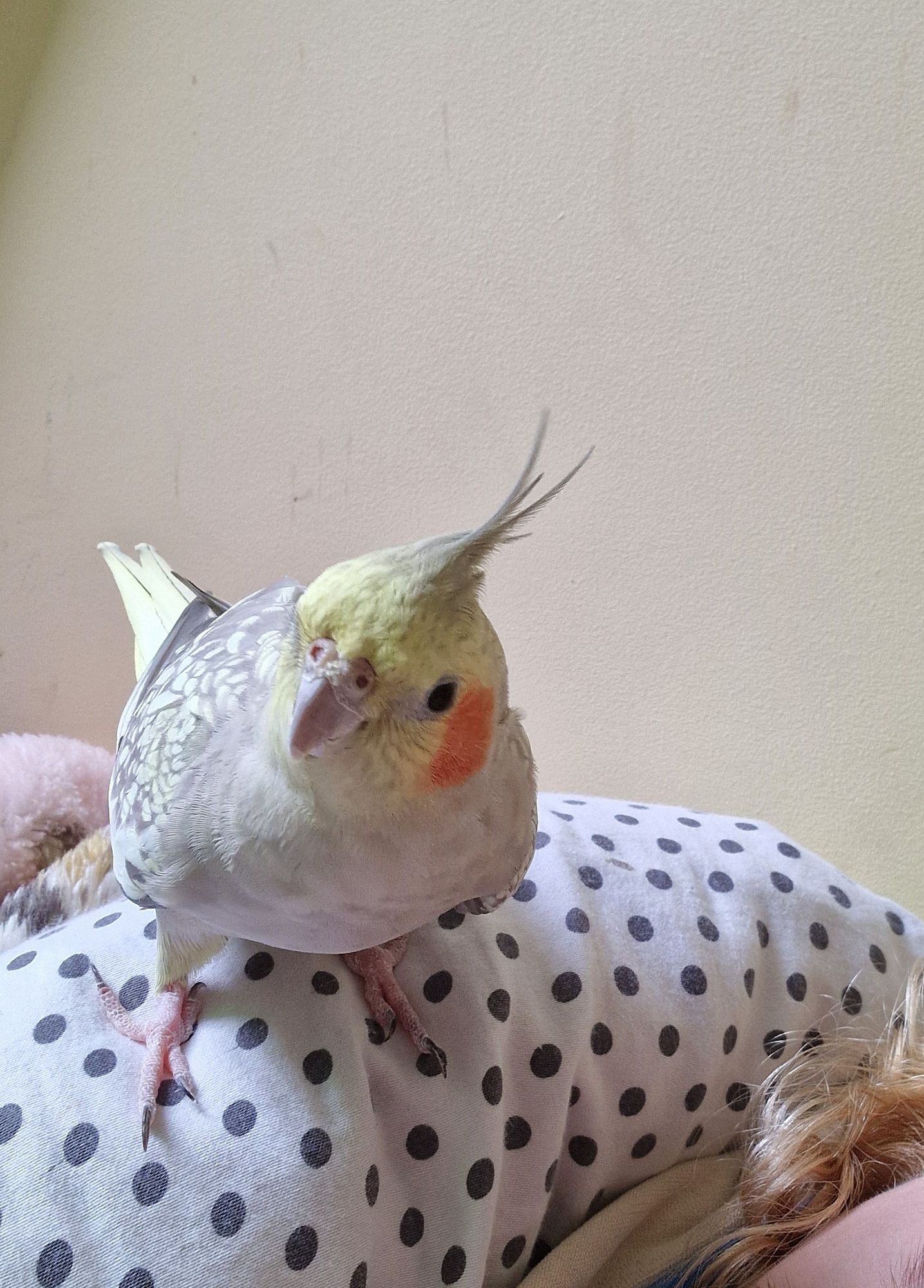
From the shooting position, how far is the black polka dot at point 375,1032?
42cm

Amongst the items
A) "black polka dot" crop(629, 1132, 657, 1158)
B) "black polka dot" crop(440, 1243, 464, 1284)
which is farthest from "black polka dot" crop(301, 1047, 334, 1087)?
"black polka dot" crop(629, 1132, 657, 1158)

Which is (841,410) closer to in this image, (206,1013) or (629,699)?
(629,699)

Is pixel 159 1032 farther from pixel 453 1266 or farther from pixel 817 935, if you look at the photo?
pixel 817 935

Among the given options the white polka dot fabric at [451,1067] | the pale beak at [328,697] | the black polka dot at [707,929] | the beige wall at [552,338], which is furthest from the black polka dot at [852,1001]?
the pale beak at [328,697]

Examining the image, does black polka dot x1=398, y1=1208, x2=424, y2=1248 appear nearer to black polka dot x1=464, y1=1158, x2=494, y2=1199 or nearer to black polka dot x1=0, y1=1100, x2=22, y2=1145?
black polka dot x1=464, y1=1158, x2=494, y2=1199

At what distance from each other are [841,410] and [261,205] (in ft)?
1.63

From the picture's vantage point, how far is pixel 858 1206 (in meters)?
0.43

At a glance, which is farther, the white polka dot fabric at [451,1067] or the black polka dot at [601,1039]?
the black polka dot at [601,1039]

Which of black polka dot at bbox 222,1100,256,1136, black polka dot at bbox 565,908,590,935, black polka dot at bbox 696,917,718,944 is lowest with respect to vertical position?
black polka dot at bbox 222,1100,256,1136

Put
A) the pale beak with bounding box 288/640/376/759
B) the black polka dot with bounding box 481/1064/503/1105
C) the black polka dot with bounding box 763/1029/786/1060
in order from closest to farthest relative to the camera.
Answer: the pale beak with bounding box 288/640/376/759 < the black polka dot with bounding box 481/1064/503/1105 < the black polka dot with bounding box 763/1029/786/1060

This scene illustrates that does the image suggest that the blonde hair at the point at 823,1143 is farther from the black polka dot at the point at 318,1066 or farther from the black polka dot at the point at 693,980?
the black polka dot at the point at 318,1066

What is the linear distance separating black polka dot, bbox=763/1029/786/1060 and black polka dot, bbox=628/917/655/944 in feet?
0.35

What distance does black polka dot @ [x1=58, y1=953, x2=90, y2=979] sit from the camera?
41cm

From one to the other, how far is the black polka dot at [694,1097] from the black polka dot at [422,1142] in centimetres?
17
